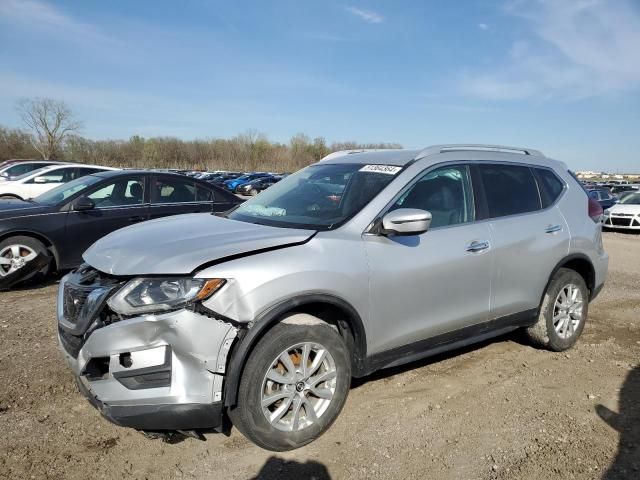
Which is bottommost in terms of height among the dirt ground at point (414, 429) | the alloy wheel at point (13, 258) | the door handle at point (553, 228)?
the dirt ground at point (414, 429)

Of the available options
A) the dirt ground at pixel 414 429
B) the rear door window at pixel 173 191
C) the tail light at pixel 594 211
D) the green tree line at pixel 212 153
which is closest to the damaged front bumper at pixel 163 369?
the dirt ground at pixel 414 429

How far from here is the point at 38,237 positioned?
21.6 ft

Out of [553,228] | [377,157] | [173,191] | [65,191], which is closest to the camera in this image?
[377,157]

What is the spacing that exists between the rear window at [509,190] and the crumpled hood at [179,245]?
173cm

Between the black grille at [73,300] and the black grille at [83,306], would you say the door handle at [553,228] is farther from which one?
the black grille at [73,300]

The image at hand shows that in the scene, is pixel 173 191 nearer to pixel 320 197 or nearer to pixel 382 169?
pixel 320 197

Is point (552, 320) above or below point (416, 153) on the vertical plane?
below

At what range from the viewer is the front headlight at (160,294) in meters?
2.63

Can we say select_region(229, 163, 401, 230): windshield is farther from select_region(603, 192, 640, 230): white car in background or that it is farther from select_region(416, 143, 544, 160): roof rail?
select_region(603, 192, 640, 230): white car in background

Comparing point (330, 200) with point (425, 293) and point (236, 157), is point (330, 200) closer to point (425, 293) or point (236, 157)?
point (425, 293)

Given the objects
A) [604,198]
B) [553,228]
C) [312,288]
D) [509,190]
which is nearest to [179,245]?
[312,288]

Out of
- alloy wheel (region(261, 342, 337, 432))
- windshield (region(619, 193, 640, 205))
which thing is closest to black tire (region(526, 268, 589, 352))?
alloy wheel (region(261, 342, 337, 432))

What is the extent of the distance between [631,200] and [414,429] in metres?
18.3

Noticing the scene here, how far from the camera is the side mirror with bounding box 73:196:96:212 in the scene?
6.80m
